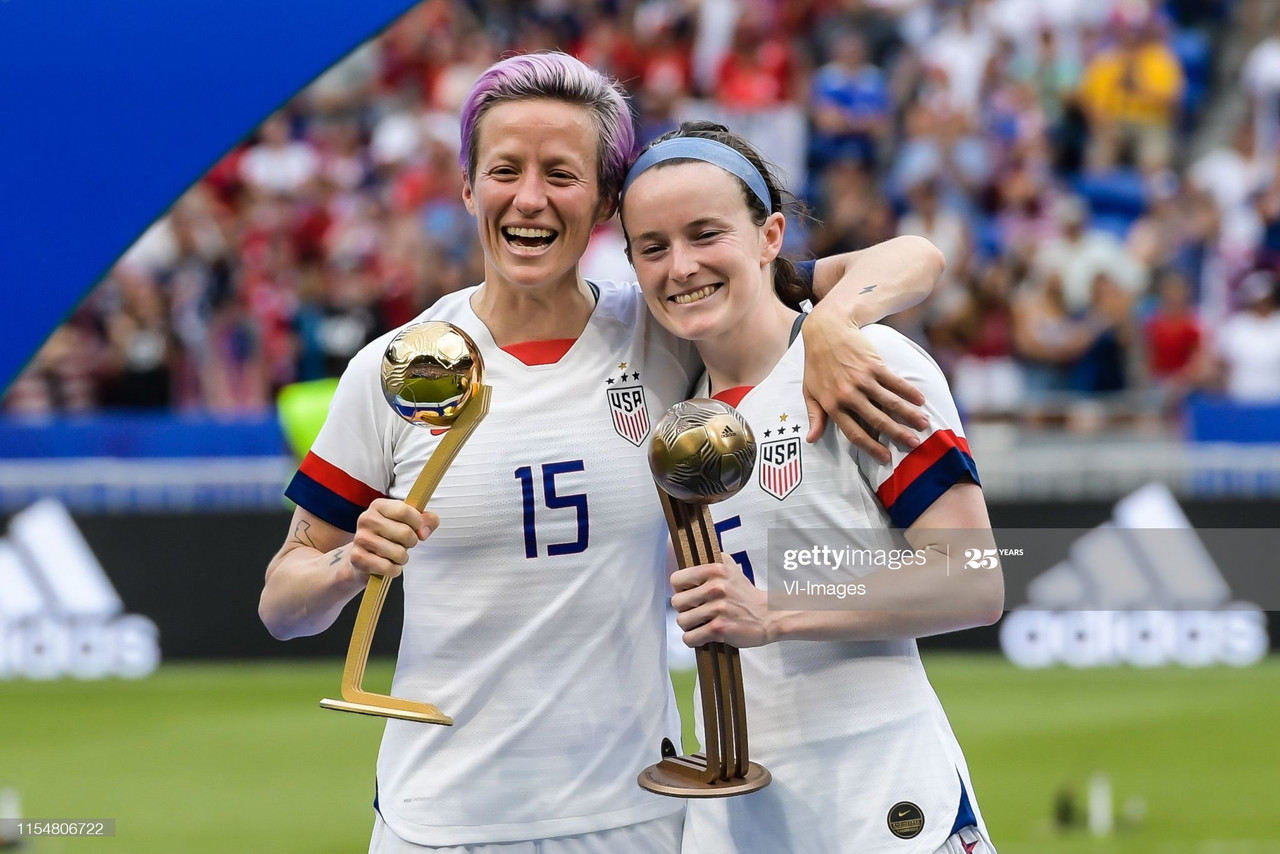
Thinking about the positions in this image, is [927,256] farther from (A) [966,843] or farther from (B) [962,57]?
(B) [962,57]

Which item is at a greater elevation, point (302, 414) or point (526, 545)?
point (302, 414)

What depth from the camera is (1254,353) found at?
11.4 meters

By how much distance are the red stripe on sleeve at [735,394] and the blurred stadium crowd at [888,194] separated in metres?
7.56

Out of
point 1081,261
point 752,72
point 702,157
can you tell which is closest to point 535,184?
point 702,157

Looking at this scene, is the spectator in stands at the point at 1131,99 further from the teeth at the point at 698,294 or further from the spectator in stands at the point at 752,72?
the teeth at the point at 698,294

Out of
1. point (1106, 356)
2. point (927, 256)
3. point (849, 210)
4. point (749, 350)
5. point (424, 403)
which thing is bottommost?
point (424, 403)

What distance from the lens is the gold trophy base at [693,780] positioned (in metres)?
2.78

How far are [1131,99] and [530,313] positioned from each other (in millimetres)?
12118

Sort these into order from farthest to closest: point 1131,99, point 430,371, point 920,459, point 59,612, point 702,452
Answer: point 1131,99 < point 59,612 < point 920,459 < point 430,371 < point 702,452

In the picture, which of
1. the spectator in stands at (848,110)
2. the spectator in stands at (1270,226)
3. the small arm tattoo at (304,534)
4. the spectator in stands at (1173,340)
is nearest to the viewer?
the small arm tattoo at (304,534)

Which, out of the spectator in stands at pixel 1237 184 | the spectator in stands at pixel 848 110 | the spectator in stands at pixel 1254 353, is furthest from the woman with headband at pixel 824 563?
the spectator in stands at pixel 1237 184

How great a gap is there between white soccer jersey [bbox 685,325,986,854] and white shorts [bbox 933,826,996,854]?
26 mm

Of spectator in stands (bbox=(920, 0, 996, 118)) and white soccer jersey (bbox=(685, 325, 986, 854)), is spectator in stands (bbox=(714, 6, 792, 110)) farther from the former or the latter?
white soccer jersey (bbox=(685, 325, 986, 854))

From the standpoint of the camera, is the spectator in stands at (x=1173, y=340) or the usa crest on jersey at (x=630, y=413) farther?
the spectator in stands at (x=1173, y=340)
